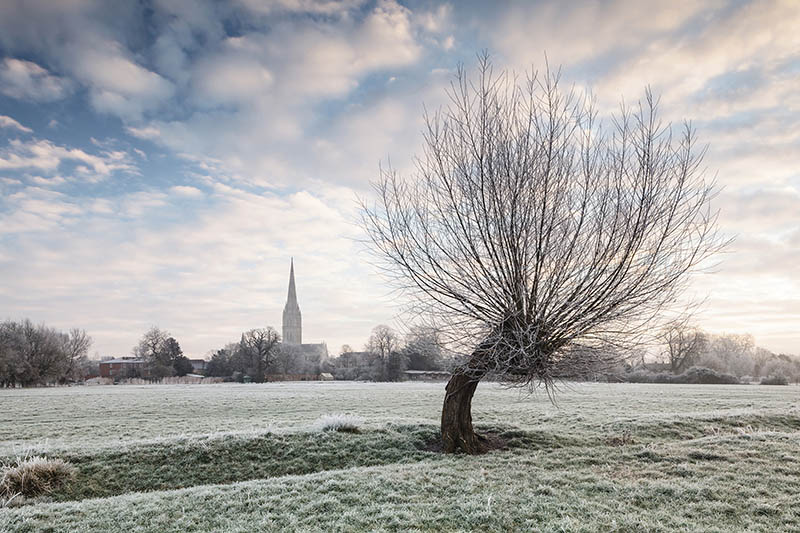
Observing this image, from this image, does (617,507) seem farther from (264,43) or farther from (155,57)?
(155,57)

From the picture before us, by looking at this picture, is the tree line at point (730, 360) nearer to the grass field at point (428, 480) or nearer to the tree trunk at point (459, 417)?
the grass field at point (428, 480)

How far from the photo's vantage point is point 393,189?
35.6 ft

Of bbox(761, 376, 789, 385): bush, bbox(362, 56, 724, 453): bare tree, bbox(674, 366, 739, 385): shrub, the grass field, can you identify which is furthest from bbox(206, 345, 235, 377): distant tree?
bbox(362, 56, 724, 453): bare tree

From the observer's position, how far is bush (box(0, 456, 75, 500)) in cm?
862

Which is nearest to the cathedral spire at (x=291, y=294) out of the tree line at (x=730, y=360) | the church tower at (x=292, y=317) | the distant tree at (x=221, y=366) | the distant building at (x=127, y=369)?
the church tower at (x=292, y=317)

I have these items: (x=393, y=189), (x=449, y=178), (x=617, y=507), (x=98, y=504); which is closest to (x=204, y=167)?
(x=393, y=189)

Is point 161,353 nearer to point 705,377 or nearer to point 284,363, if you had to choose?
point 284,363

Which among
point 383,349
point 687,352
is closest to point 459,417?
point 383,349

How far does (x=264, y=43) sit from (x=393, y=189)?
681 centimetres

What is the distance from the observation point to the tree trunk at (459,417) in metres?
11.4

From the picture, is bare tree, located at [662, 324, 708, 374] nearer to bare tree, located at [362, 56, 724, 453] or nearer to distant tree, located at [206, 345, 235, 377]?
bare tree, located at [362, 56, 724, 453]

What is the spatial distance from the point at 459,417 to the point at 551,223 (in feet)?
18.3

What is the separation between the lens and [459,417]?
11.5 meters

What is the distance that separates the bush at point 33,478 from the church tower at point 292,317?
15796cm
